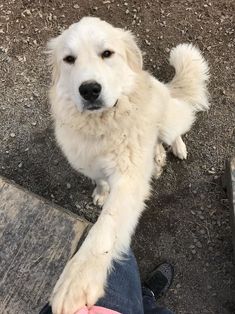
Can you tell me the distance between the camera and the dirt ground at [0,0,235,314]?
3.15 m

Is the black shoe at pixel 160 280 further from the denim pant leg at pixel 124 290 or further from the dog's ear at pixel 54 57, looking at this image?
the dog's ear at pixel 54 57

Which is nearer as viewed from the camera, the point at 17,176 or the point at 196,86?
the point at 196,86

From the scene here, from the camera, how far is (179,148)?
338 cm

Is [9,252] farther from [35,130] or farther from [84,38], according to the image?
[84,38]

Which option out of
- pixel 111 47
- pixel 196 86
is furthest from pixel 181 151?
pixel 111 47

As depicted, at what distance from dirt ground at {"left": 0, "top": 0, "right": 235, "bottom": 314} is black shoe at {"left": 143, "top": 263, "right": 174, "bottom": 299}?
6 centimetres

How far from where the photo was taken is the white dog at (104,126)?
2.20 meters

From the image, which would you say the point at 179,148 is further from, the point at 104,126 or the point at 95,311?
the point at 95,311

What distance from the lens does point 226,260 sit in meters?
3.14

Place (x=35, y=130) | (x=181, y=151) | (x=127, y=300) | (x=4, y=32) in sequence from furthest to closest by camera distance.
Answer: (x=4, y=32) < (x=35, y=130) < (x=181, y=151) < (x=127, y=300)

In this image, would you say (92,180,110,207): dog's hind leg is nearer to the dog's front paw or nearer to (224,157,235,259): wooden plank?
(224,157,235,259): wooden plank

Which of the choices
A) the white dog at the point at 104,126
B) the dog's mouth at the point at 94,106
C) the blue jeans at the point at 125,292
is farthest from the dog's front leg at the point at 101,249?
the dog's mouth at the point at 94,106

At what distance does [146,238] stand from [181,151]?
2.36 ft

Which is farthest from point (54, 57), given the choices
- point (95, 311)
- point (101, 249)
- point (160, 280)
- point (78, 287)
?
point (160, 280)
